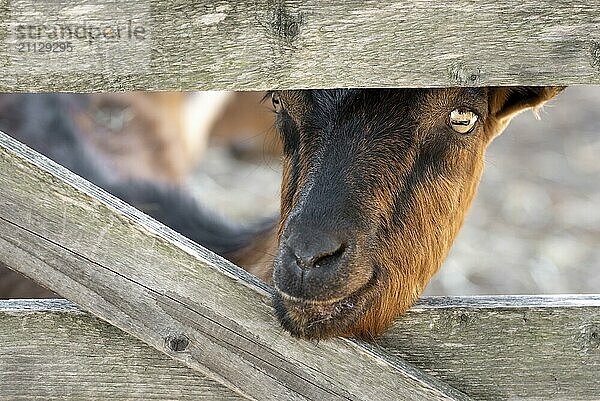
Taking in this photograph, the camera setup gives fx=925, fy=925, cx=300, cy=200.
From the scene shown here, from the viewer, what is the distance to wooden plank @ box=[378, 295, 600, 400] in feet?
7.53

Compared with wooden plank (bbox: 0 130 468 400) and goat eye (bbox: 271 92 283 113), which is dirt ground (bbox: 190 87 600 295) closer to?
goat eye (bbox: 271 92 283 113)

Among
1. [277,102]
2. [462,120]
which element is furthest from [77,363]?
[462,120]

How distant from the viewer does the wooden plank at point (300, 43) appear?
194 centimetres

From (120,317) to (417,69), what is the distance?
0.91 m

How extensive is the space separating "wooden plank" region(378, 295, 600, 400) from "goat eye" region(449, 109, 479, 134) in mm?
554

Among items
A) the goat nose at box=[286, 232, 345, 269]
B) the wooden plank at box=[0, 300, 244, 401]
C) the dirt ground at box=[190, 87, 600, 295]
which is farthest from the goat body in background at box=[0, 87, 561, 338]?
the dirt ground at box=[190, 87, 600, 295]

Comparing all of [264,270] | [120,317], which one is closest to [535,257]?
[264,270]

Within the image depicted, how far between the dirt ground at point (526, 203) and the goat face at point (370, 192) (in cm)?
284

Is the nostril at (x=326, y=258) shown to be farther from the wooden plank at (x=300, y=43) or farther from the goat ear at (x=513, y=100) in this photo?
the goat ear at (x=513, y=100)

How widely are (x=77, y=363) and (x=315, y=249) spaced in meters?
0.66

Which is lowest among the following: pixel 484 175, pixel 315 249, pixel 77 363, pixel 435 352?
pixel 484 175

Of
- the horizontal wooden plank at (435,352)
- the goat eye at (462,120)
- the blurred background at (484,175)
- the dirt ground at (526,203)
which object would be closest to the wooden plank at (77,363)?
the horizontal wooden plank at (435,352)

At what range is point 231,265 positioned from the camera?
7.39ft

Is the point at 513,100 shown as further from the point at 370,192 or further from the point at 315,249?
the point at 315,249
